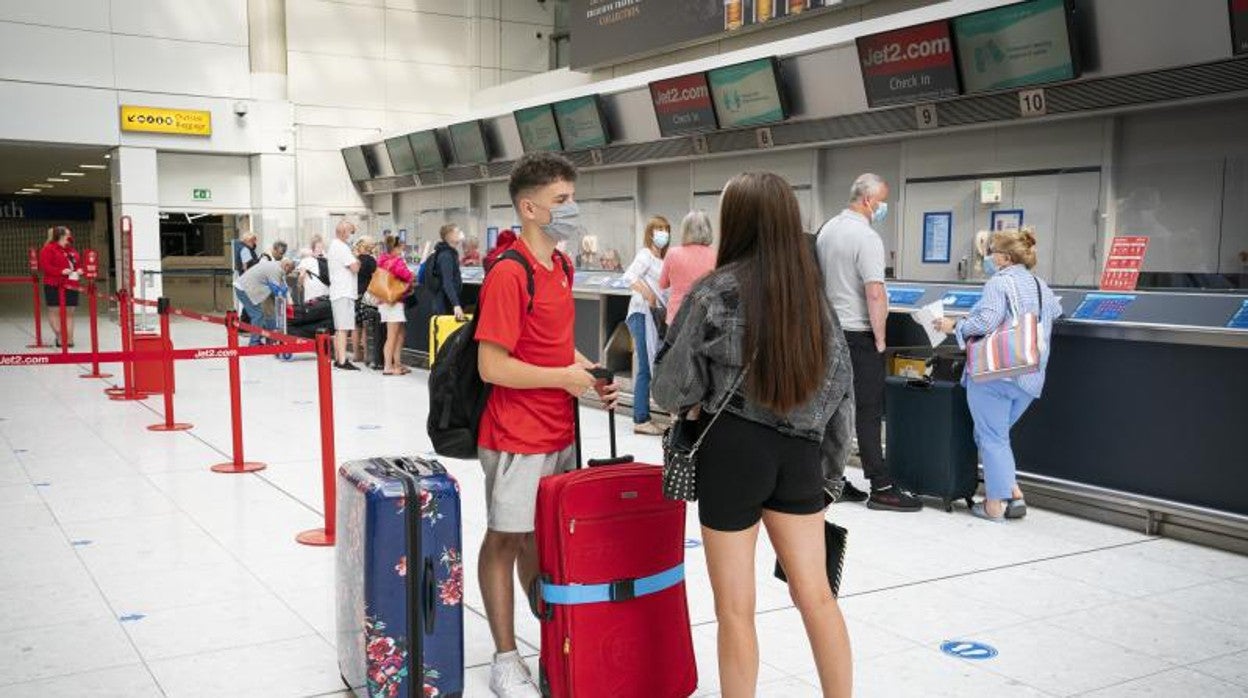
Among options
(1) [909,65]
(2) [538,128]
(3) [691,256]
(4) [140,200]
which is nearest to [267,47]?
(4) [140,200]

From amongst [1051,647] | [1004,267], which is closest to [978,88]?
[1004,267]

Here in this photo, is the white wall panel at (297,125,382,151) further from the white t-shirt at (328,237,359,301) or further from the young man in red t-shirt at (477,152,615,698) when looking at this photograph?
the young man in red t-shirt at (477,152,615,698)

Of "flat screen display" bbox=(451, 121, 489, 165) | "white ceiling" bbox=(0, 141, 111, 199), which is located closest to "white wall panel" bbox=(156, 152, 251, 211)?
"white ceiling" bbox=(0, 141, 111, 199)

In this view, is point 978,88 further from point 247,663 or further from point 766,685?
point 247,663

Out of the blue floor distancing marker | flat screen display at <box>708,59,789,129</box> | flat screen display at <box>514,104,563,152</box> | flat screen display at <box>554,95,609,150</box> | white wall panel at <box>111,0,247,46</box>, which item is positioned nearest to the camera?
the blue floor distancing marker

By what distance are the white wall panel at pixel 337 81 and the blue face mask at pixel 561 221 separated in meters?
17.0

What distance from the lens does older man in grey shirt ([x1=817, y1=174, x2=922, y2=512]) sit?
5.11 m

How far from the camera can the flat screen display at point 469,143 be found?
14.5m

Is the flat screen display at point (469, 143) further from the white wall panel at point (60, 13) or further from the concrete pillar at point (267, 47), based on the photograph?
the white wall panel at point (60, 13)

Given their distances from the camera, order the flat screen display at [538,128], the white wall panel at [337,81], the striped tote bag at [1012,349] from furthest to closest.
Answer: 1. the white wall panel at [337,81]
2. the flat screen display at [538,128]
3. the striped tote bag at [1012,349]

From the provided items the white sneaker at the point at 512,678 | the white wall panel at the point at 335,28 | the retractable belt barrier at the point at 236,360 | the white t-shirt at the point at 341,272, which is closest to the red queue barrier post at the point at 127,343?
the retractable belt barrier at the point at 236,360

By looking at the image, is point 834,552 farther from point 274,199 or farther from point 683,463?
point 274,199

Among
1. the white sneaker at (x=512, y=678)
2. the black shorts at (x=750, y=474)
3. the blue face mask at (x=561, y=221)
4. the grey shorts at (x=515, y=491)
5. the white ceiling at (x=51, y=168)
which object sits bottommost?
the white sneaker at (x=512, y=678)

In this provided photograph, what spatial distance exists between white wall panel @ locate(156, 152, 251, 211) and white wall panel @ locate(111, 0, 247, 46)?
2038 mm
